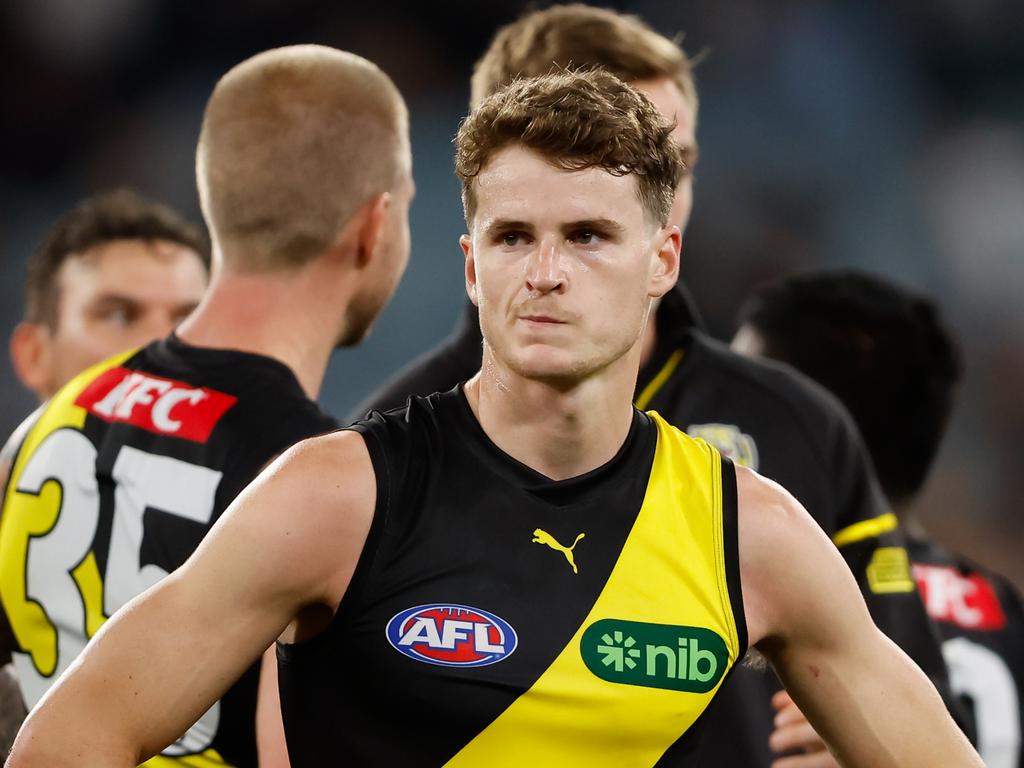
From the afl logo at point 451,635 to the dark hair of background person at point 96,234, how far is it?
2.73 metres

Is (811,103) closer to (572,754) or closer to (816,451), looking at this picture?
(816,451)

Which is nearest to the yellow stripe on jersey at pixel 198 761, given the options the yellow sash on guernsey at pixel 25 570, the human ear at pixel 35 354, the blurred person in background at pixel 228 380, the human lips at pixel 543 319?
the blurred person in background at pixel 228 380

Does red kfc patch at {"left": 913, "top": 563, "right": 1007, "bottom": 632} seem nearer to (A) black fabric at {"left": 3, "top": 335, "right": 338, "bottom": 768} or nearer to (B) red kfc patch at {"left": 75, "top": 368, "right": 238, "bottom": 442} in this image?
(A) black fabric at {"left": 3, "top": 335, "right": 338, "bottom": 768}

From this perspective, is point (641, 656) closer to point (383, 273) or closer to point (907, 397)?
point (383, 273)

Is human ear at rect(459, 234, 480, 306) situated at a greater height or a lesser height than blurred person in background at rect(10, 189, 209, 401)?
lesser

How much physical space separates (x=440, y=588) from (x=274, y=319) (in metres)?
1.10

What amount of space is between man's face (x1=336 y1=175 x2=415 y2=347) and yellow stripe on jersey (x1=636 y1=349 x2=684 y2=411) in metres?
0.65

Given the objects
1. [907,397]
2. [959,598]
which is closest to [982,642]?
[959,598]

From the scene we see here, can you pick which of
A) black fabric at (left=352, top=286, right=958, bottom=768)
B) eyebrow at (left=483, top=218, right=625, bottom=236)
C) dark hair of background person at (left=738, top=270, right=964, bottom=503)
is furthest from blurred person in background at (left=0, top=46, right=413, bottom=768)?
dark hair of background person at (left=738, top=270, right=964, bottom=503)

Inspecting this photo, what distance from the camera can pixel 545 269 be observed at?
6.96ft

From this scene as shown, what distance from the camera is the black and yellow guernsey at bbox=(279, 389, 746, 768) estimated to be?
209 cm

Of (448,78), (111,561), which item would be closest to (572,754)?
(111,561)

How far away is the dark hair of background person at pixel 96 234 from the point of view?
450cm

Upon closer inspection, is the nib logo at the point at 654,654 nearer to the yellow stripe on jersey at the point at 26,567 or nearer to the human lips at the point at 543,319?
the human lips at the point at 543,319
